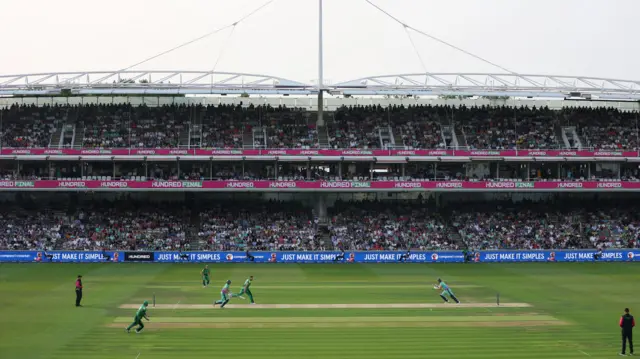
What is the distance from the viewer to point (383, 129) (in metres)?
56.8

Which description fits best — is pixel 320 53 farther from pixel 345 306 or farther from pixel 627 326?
pixel 627 326

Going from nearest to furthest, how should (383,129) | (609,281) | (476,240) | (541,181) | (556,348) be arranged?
(556,348)
(609,281)
(476,240)
(541,181)
(383,129)

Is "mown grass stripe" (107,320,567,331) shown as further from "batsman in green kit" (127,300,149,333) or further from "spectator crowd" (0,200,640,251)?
"spectator crowd" (0,200,640,251)

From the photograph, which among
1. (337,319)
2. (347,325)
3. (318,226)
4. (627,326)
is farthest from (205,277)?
(627,326)

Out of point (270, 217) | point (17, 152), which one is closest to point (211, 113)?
point (270, 217)

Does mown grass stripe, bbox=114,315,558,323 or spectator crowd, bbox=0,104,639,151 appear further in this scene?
spectator crowd, bbox=0,104,639,151

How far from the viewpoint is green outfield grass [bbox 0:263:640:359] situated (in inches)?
819

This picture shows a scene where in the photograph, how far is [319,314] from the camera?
86.3 ft

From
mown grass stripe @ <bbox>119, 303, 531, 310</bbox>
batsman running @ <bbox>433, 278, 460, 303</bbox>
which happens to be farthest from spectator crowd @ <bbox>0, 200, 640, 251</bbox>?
mown grass stripe @ <bbox>119, 303, 531, 310</bbox>

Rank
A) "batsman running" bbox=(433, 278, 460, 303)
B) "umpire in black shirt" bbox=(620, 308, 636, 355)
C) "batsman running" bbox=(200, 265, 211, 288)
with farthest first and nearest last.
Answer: "batsman running" bbox=(200, 265, 211, 288)
"batsman running" bbox=(433, 278, 460, 303)
"umpire in black shirt" bbox=(620, 308, 636, 355)

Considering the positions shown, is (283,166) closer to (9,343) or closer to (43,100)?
(43,100)

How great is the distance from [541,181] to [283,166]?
68.4 feet

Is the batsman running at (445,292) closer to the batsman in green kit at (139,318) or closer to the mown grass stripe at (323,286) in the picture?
the mown grass stripe at (323,286)

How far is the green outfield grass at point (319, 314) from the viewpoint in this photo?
68.3ft
